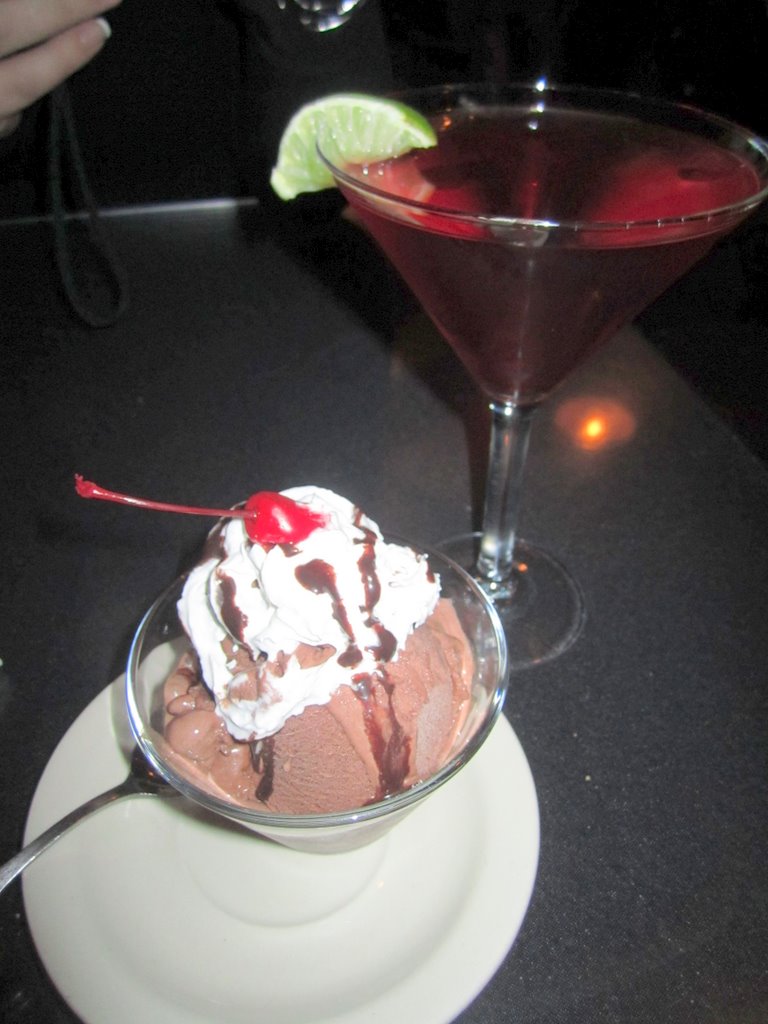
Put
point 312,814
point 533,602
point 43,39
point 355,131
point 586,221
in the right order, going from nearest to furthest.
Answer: point 312,814 < point 586,221 < point 355,131 < point 533,602 < point 43,39

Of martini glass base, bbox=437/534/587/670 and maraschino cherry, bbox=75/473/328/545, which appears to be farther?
martini glass base, bbox=437/534/587/670

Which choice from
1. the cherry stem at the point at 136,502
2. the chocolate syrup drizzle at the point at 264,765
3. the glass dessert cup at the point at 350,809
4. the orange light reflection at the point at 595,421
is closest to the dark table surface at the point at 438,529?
the orange light reflection at the point at 595,421

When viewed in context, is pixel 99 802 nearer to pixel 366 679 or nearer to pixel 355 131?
pixel 366 679

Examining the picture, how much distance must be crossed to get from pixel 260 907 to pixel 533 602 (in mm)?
568

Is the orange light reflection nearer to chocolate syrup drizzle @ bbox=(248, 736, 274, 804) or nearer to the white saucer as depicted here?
the white saucer

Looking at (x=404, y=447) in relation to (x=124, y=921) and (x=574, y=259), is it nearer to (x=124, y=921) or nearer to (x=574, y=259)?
(x=574, y=259)

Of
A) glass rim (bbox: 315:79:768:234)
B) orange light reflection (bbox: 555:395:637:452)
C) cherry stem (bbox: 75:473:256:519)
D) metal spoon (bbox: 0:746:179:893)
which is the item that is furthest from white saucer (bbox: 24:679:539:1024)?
orange light reflection (bbox: 555:395:637:452)

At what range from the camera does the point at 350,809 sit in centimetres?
77

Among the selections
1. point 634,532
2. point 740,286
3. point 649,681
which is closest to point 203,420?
point 634,532

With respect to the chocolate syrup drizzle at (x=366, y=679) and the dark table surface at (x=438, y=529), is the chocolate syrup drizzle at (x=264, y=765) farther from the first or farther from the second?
the dark table surface at (x=438, y=529)

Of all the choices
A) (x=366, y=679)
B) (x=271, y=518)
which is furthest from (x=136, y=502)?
(x=366, y=679)

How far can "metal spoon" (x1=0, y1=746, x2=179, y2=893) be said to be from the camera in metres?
0.75

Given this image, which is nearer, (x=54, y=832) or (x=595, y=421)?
(x=54, y=832)

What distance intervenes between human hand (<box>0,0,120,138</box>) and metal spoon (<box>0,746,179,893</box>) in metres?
1.14
